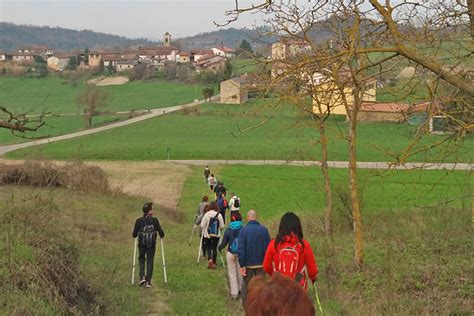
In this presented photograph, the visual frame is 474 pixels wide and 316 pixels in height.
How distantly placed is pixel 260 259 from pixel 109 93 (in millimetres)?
82336

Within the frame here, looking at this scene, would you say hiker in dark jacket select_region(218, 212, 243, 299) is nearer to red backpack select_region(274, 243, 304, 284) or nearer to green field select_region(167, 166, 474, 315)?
green field select_region(167, 166, 474, 315)

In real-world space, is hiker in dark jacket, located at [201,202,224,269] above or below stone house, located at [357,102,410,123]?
below

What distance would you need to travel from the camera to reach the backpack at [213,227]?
1266cm

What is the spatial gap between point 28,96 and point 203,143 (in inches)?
2170

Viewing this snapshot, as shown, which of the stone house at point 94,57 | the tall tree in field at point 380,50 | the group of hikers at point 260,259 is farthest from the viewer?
the stone house at point 94,57

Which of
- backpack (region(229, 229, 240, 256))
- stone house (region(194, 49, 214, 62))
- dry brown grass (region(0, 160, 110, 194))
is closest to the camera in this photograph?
backpack (region(229, 229, 240, 256))

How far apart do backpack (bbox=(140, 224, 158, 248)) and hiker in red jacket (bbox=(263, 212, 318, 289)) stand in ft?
14.1

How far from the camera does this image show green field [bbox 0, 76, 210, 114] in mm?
92750

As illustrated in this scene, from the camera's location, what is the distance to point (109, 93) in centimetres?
8825

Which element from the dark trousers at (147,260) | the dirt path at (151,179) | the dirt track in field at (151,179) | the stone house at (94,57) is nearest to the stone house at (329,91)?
the dark trousers at (147,260)

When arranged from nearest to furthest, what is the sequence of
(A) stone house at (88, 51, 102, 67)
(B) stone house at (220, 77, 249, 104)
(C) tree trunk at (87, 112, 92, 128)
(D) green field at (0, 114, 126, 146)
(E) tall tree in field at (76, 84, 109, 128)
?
(B) stone house at (220, 77, 249, 104) → (D) green field at (0, 114, 126, 146) → (C) tree trunk at (87, 112, 92, 128) → (E) tall tree in field at (76, 84, 109, 128) → (A) stone house at (88, 51, 102, 67)

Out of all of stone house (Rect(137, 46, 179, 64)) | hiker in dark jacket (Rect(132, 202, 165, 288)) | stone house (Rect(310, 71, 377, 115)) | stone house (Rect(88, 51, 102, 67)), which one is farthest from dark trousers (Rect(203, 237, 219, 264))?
stone house (Rect(137, 46, 179, 64))

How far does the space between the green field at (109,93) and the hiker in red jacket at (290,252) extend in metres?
80.7

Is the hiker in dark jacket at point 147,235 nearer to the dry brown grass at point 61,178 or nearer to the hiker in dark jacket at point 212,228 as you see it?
the hiker in dark jacket at point 212,228
